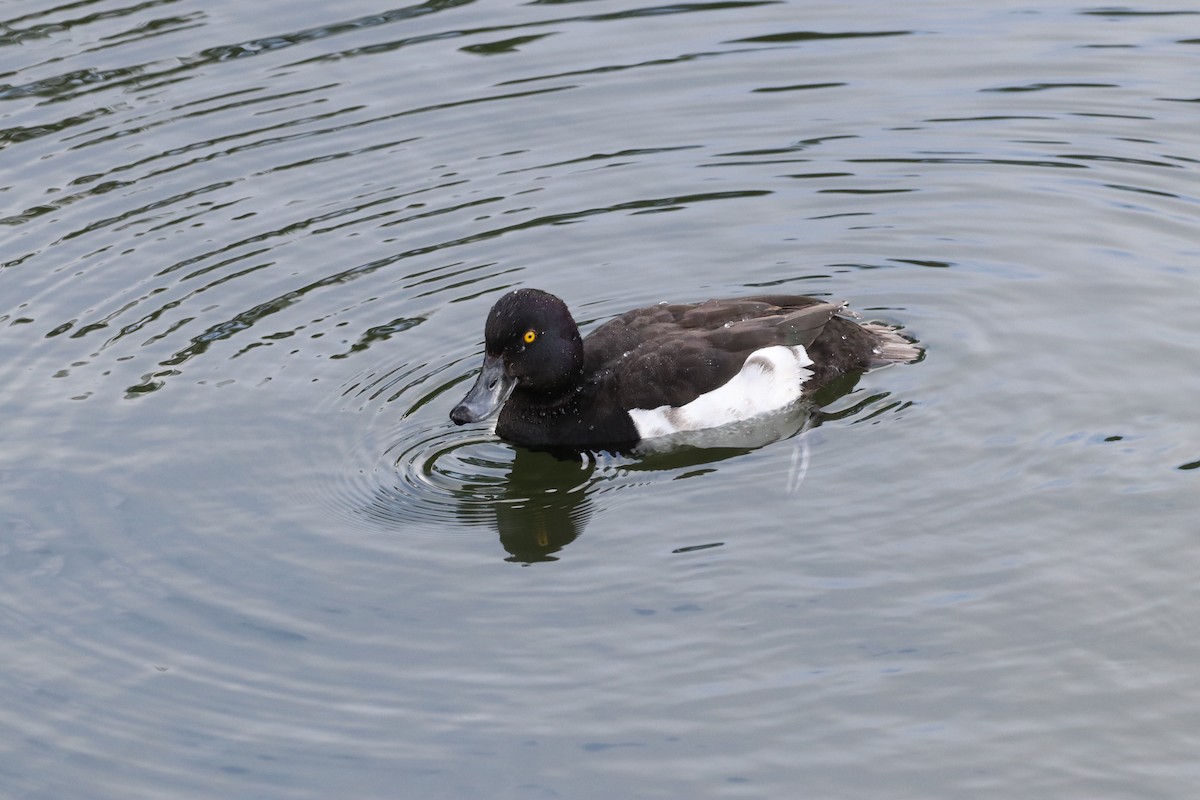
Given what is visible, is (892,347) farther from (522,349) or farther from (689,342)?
(522,349)

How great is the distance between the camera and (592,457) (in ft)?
30.5

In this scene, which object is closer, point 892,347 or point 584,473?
point 584,473

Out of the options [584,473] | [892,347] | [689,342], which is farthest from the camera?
[892,347]

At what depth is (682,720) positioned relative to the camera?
685 centimetres

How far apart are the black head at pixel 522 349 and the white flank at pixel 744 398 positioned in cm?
A: 51

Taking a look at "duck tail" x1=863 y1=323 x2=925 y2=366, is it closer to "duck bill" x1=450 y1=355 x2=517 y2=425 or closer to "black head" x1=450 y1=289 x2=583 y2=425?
"black head" x1=450 y1=289 x2=583 y2=425

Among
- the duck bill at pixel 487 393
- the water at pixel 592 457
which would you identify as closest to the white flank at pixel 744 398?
the water at pixel 592 457

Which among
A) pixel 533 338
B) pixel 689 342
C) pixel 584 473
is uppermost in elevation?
pixel 533 338

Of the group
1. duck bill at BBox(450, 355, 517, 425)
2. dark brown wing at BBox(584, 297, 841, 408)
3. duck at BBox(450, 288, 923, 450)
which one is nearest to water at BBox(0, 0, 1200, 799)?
duck at BBox(450, 288, 923, 450)

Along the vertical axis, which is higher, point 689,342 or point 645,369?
point 689,342

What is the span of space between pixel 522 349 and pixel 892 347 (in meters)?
2.22

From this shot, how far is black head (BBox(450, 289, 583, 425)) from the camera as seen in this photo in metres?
9.16

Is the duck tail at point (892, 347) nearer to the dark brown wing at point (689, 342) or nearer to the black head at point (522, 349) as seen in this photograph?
the dark brown wing at point (689, 342)

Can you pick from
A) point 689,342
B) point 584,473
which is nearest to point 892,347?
point 689,342
